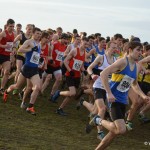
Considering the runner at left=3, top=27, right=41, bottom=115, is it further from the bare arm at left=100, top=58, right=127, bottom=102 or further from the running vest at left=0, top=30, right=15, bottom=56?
the bare arm at left=100, top=58, right=127, bottom=102

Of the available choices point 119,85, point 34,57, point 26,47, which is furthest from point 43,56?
point 119,85

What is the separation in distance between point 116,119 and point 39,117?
3.36 meters

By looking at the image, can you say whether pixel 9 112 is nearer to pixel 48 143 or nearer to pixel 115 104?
pixel 48 143

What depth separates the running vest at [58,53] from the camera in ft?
39.4

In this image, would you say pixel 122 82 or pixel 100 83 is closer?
pixel 122 82

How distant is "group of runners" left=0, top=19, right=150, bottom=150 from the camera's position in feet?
20.9

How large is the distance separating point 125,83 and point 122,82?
5cm

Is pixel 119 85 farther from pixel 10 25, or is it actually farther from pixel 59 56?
pixel 59 56

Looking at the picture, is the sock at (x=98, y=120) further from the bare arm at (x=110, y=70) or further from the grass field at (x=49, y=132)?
the bare arm at (x=110, y=70)

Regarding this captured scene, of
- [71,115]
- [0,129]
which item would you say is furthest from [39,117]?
[0,129]

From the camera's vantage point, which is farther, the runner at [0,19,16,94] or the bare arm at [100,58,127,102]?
the runner at [0,19,16,94]

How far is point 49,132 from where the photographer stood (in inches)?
311

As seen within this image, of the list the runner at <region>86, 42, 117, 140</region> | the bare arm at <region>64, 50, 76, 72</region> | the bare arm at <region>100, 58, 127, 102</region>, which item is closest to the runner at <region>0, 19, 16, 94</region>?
the bare arm at <region>64, 50, 76, 72</region>

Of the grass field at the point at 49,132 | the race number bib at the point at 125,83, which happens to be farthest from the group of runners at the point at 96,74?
the grass field at the point at 49,132
